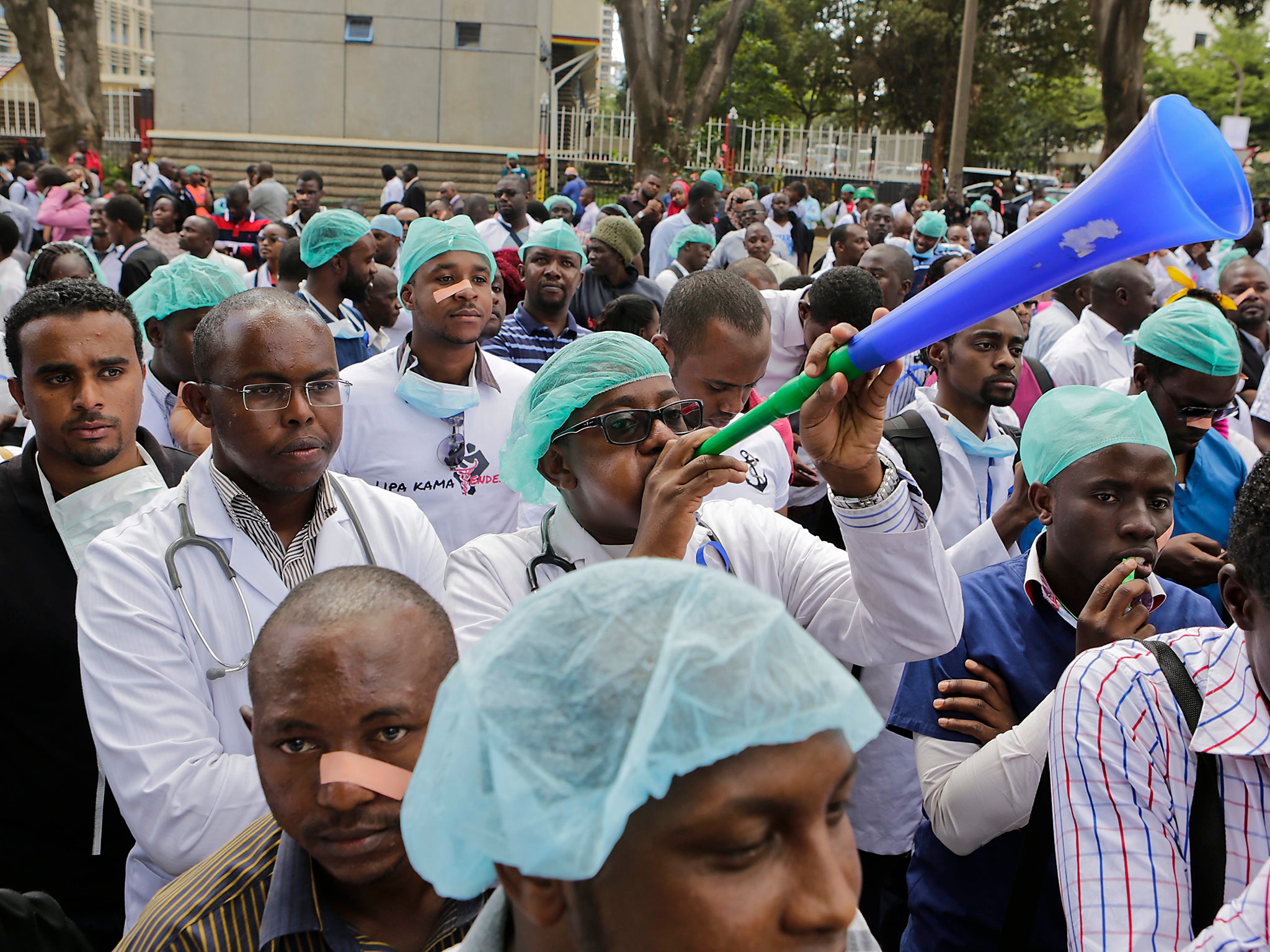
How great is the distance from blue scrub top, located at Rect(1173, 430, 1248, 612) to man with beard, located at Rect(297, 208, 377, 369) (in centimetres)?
383

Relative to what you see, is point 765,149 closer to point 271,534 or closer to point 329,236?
point 329,236

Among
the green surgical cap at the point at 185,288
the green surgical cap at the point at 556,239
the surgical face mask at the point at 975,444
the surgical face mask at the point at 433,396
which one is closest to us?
the surgical face mask at the point at 433,396

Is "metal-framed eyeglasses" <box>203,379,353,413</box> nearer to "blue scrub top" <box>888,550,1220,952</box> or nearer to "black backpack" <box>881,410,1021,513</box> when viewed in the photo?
"blue scrub top" <box>888,550,1220,952</box>

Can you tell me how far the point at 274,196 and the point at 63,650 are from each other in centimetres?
1389

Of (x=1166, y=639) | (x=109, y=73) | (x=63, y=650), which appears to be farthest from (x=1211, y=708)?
(x=109, y=73)

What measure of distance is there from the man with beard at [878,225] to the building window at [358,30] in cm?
1529

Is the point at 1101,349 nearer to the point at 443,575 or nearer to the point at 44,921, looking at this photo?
the point at 443,575

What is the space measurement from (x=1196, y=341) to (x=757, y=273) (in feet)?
12.0

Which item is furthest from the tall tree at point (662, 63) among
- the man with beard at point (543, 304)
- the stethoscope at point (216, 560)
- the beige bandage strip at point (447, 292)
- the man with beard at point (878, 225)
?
the stethoscope at point (216, 560)

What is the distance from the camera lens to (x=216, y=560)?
2.46m

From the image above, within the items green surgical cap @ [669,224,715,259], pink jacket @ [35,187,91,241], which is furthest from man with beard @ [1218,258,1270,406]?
pink jacket @ [35,187,91,241]

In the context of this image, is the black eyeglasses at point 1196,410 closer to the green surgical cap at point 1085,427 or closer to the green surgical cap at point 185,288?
the green surgical cap at point 1085,427

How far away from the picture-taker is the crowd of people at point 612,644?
107 centimetres

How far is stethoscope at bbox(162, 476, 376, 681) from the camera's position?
2.35 m
